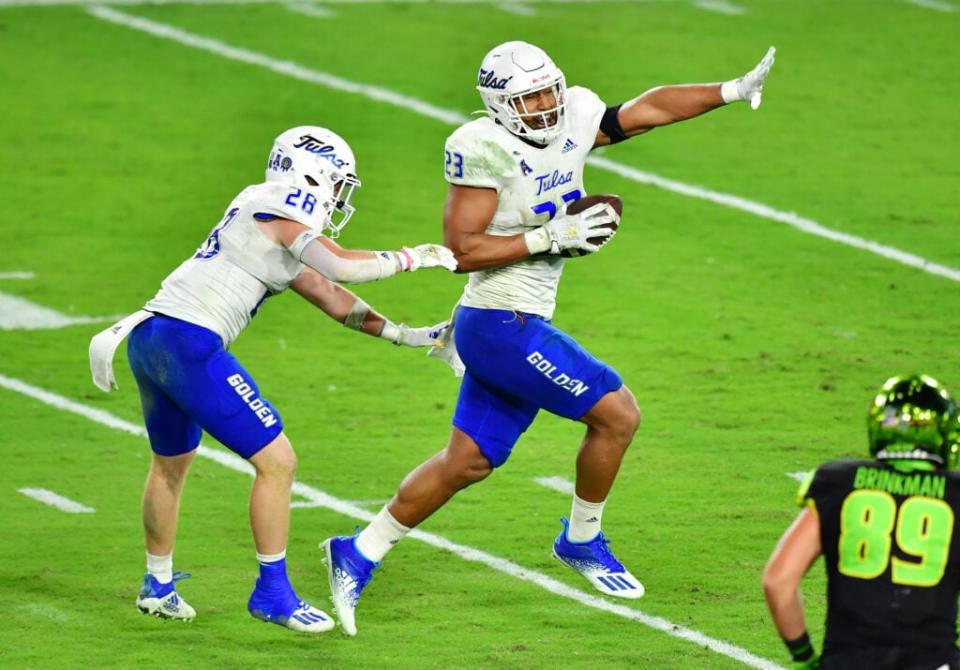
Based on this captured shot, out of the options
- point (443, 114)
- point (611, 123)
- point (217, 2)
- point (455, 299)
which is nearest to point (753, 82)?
point (611, 123)

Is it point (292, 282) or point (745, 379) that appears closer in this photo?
point (292, 282)

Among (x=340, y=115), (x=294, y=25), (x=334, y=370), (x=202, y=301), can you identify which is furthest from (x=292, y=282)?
(x=294, y=25)

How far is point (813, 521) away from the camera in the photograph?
16.9ft

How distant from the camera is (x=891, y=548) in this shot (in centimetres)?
511

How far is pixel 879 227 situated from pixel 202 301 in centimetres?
719

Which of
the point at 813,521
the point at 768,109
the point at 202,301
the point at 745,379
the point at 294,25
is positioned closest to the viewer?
the point at 813,521

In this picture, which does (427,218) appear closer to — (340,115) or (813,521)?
(340,115)

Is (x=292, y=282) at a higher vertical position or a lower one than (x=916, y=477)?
lower

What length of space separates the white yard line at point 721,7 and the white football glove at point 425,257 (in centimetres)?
1125

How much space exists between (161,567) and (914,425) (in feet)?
11.6

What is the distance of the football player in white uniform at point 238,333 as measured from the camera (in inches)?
290

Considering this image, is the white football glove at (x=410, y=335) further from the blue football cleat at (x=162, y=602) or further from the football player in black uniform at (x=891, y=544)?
the football player in black uniform at (x=891, y=544)

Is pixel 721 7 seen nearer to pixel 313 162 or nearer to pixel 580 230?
pixel 580 230

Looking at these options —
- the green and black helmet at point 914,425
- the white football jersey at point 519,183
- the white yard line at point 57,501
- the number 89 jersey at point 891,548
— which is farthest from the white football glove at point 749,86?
the white yard line at point 57,501
